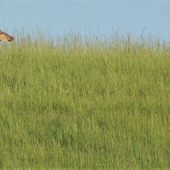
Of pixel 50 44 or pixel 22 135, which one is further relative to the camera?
pixel 50 44

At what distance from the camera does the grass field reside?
6328mm

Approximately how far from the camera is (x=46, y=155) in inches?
249

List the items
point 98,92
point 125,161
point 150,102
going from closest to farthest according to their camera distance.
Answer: point 125,161
point 150,102
point 98,92

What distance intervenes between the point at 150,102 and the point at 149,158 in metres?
Answer: 2.95

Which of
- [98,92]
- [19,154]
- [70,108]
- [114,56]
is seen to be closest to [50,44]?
[114,56]

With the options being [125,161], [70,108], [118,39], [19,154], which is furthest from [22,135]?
[118,39]

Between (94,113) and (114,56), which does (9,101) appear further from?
(114,56)

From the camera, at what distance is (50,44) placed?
42.8 ft

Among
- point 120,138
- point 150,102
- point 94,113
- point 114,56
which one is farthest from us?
point 114,56

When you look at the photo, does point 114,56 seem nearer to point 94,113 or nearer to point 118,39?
point 118,39

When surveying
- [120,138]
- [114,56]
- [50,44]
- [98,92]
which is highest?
[50,44]

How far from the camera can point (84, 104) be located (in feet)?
28.2

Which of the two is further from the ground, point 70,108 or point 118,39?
point 118,39

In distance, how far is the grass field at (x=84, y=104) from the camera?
633cm
